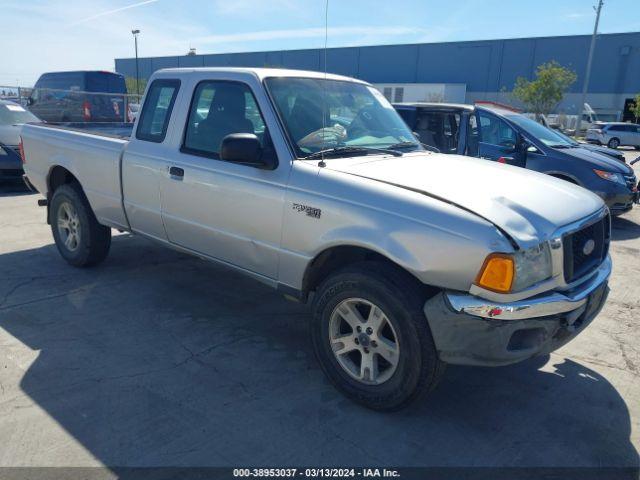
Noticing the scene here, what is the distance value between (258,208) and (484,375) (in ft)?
6.52

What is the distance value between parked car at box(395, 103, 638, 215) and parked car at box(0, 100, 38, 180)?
7215mm

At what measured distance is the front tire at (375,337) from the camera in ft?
9.45

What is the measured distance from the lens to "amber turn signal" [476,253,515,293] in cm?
264

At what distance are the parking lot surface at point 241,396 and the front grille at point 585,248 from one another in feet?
2.96

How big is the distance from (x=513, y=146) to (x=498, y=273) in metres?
6.48

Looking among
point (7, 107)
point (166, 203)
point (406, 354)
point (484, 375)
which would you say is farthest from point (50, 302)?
point (7, 107)

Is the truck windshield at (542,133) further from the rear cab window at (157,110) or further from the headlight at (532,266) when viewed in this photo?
the headlight at (532,266)

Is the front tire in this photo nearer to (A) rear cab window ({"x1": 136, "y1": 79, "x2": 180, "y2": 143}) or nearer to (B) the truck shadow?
(B) the truck shadow

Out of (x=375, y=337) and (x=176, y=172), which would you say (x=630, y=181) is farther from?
(x=176, y=172)

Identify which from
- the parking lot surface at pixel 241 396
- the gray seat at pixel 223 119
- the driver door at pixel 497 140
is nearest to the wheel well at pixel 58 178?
the parking lot surface at pixel 241 396

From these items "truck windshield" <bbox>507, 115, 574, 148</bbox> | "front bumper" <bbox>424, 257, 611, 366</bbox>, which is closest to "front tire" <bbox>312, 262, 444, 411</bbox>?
"front bumper" <bbox>424, 257, 611, 366</bbox>

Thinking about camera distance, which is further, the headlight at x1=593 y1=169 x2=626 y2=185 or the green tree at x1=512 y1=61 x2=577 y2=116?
the green tree at x1=512 y1=61 x2=577 y2=116

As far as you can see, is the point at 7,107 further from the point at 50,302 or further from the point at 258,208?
the point at 258,208

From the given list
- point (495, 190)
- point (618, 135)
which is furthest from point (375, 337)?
point (618, 135)
